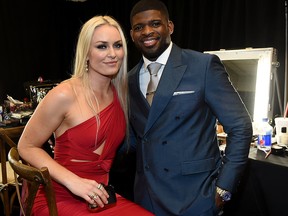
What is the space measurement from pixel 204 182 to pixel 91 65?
2.48 feet

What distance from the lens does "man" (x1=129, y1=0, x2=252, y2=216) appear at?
1317 millimetres

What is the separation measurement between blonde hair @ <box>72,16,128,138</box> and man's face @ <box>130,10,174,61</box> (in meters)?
0.16

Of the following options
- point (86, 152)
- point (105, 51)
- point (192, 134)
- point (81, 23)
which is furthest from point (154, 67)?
point (81, 23)

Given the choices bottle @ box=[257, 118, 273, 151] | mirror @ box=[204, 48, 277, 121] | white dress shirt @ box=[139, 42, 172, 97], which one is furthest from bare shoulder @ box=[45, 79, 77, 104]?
mirror @ box=[204, 48, 277, 121]

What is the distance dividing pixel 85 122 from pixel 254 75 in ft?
4.09

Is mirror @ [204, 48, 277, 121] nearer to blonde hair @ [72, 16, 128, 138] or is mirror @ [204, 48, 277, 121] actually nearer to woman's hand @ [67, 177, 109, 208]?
blonde hair @ [72, 16, 128, 138]

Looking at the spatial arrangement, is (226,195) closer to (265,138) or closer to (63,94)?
(265,138)

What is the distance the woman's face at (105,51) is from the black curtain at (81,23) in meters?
1.59

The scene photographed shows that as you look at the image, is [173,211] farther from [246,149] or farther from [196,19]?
[196,19]

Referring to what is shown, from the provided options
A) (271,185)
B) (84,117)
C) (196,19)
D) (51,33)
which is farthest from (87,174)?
(51,33)

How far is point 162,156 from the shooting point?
138 centimetres

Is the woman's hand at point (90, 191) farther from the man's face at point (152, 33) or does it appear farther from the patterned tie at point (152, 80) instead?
the man's face at point (152, 33)

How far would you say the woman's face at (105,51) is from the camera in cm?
149

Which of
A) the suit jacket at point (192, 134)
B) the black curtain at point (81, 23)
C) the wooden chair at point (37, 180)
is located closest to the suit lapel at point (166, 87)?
the suit jacket at point (192, 134)
